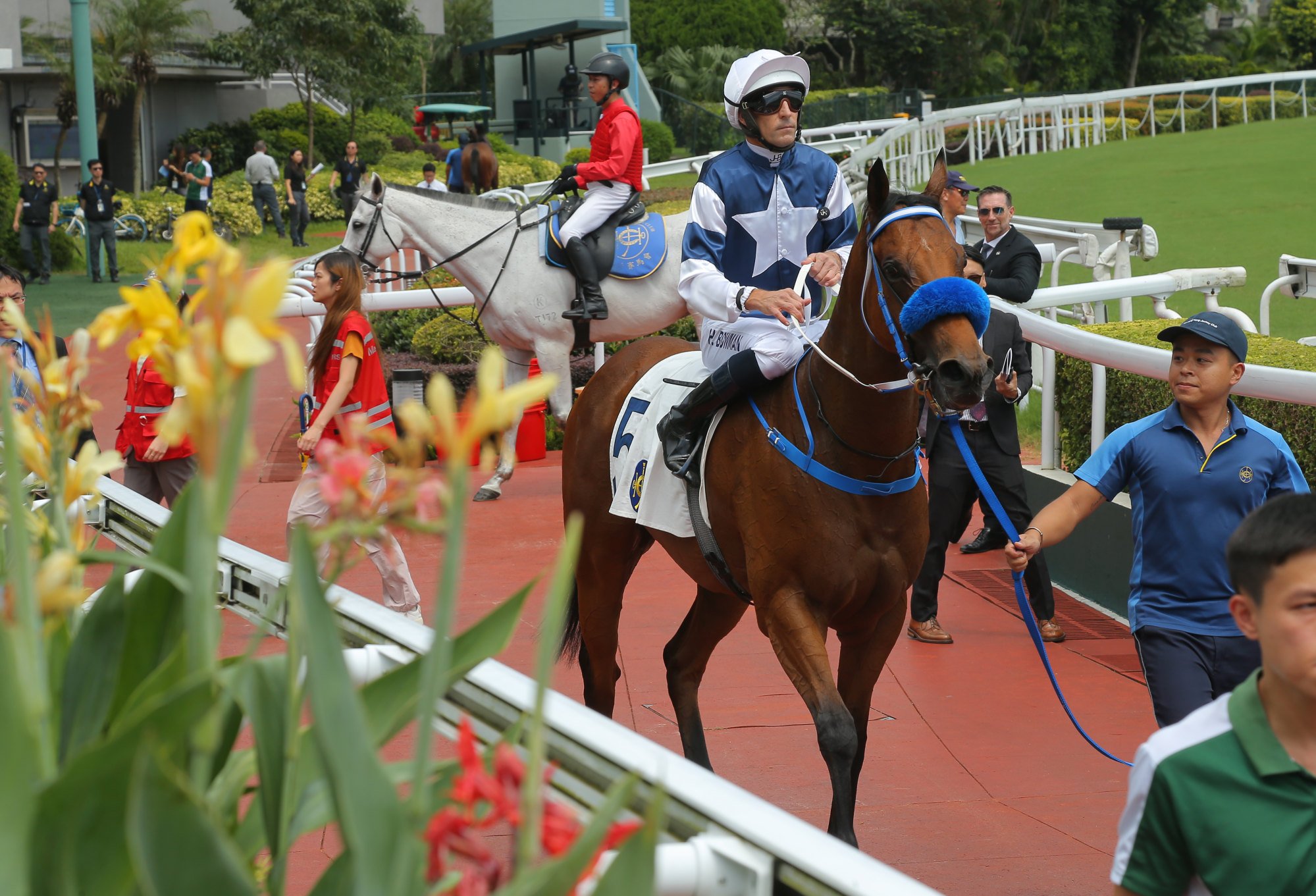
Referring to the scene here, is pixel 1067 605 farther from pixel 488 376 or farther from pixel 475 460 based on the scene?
pixel 488 376

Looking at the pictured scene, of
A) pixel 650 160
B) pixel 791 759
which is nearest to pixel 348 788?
pixel 791 759

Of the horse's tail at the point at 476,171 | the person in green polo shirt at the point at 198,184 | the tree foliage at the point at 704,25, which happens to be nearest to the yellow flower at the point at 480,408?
the horse's tail at the point at 476,171

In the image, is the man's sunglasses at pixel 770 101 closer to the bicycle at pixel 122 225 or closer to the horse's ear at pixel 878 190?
the horse's ear at pixel 878 190

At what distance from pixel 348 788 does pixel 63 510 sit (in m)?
0.59

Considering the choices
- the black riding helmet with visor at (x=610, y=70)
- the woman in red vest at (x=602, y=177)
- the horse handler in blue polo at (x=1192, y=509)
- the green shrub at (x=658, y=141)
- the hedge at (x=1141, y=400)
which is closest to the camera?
the horse handler in blue polo at (x=1192, y=509)

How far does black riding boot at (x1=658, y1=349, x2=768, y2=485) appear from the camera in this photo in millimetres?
4359

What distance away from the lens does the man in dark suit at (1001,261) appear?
7.42 meters

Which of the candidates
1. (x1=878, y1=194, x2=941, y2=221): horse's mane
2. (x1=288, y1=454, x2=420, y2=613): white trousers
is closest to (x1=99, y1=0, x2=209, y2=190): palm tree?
(x1=288, y1=454, x2=420, y2=613): white trousers

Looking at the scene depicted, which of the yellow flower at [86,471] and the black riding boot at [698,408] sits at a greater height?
the yellow flower at [86,471]

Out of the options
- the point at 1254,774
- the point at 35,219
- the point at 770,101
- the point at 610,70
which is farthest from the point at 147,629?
the point at 35,219

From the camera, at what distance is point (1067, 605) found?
688 cm

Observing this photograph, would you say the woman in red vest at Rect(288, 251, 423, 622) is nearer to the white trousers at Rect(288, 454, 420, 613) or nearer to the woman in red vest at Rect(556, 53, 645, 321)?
the white trousers at Rect(288, 454, 420, 613)

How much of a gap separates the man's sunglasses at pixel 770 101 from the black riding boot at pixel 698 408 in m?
0.83

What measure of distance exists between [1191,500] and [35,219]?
20.7 m
